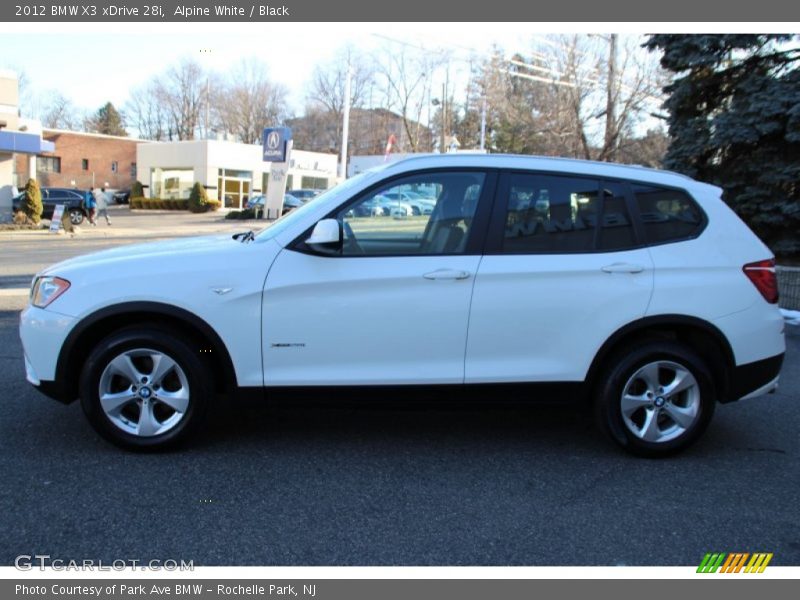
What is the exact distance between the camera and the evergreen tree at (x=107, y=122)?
318 ft

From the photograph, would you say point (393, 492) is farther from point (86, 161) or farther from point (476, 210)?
point (86, 161)

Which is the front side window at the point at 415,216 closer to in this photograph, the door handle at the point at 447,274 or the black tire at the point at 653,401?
the door handle at the point at 447,274

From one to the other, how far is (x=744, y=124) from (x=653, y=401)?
8.79m

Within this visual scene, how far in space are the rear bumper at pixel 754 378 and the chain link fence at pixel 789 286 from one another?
20.8 feet

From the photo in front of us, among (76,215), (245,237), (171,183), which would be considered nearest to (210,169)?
(171,183)

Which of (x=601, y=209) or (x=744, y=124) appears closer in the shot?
(x=601, y=209)

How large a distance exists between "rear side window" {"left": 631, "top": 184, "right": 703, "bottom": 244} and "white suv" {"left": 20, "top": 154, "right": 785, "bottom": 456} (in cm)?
1

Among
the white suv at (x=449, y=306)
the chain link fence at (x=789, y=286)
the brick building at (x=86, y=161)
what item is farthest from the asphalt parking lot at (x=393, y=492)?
the brick building at (x=86, y=161)

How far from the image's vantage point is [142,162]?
51.6m

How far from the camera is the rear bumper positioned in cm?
418

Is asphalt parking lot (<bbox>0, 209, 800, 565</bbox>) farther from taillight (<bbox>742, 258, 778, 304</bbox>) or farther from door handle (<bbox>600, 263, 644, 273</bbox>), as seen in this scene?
taillight (<bbox>742, 258, 778, 304</bbox>)

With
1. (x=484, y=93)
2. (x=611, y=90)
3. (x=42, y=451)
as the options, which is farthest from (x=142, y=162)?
(x=42, y=451)
